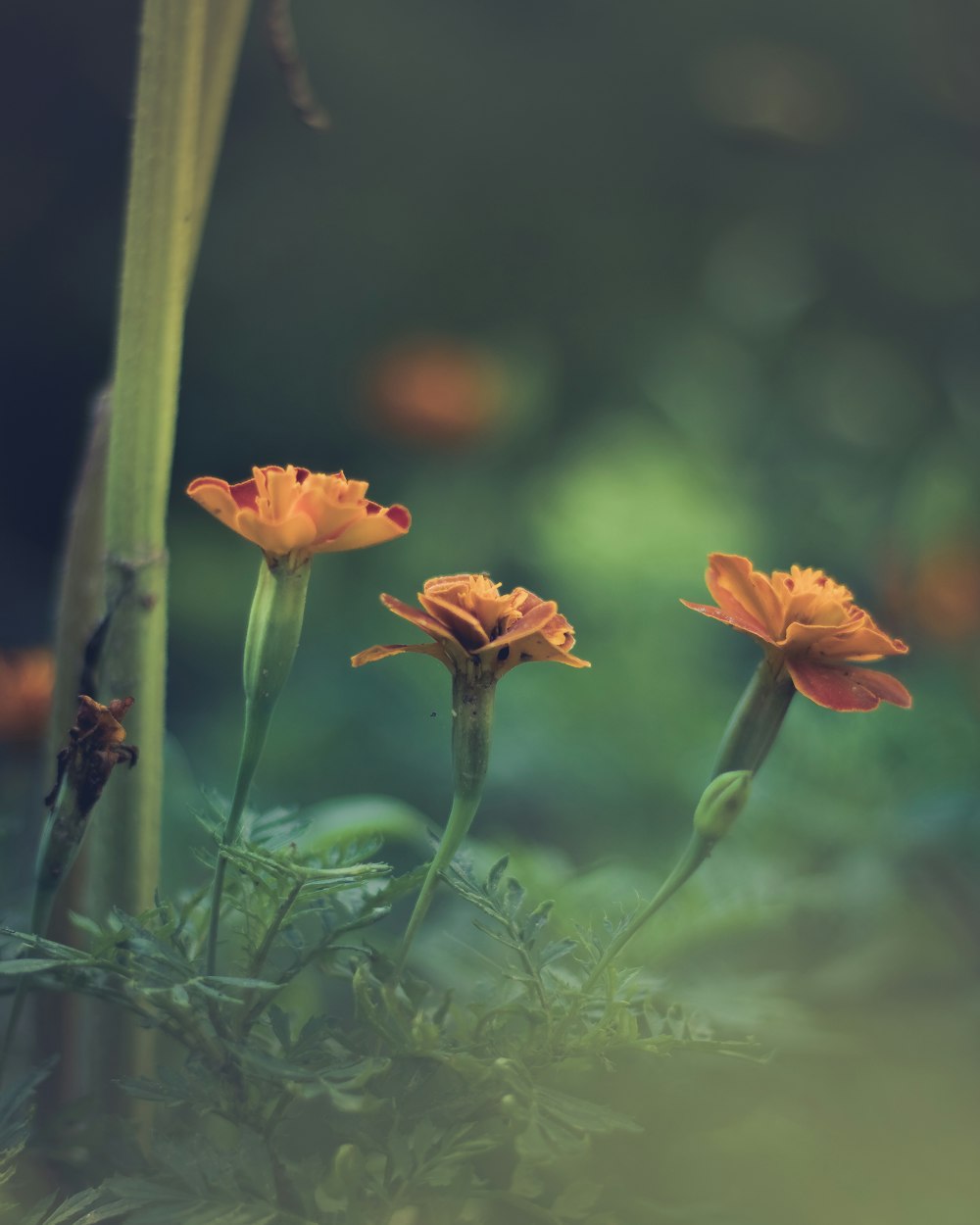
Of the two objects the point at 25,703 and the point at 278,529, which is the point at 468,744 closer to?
the point at 278,529

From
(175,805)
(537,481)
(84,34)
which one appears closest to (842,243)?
(537,481)

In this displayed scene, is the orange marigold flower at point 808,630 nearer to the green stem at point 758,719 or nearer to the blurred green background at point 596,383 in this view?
the green stem at point 758,719

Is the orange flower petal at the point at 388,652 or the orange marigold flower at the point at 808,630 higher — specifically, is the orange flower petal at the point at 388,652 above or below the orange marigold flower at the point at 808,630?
below

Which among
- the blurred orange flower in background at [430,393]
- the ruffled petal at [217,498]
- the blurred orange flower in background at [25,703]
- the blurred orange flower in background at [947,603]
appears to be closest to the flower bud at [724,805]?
the ruffled petal at [217,498]

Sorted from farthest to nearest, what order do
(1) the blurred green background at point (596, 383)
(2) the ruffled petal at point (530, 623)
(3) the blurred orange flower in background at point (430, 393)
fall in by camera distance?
(3) the blurred orange flower in background at point (430, 393) < (1) the blurred green background at point (596, 383) < (2) the ruffled petal at point (530, 623)

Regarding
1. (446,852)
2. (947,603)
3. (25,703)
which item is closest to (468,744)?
(446,852)
